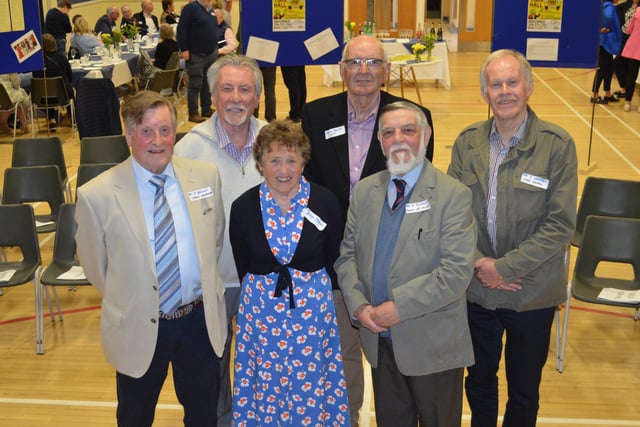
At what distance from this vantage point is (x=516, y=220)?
3.25 meters

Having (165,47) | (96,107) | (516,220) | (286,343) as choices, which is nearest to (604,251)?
(516,220)

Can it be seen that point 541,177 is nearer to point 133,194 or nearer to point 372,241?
point 372,241

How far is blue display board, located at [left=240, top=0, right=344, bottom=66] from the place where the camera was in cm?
666

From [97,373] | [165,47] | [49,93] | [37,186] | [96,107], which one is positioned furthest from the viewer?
[165,47]

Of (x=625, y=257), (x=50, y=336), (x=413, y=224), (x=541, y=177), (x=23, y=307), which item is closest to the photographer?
(x=413, y=224)

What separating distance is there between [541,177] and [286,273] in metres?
1.18

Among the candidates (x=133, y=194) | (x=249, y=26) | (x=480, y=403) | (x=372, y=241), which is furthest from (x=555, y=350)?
(x=249, y=26)

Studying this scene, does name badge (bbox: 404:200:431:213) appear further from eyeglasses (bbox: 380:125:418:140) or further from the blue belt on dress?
the blue belt on dress

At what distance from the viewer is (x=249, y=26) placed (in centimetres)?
674

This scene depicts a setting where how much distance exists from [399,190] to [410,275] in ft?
1.16

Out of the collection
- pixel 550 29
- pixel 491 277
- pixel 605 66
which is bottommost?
pixel 605 66

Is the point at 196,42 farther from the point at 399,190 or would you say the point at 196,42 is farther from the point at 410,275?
the point at 410,275

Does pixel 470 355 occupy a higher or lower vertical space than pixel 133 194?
lower

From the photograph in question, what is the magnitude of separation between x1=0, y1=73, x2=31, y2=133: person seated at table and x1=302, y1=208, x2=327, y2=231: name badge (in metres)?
9.00
